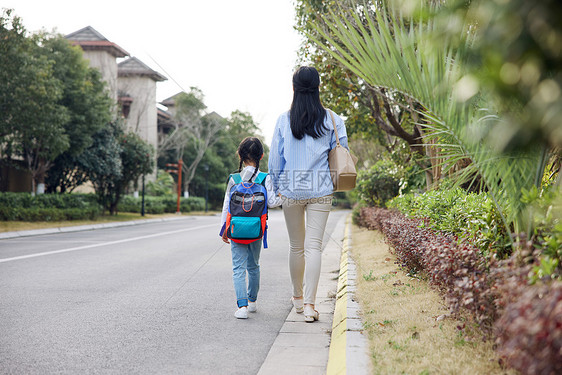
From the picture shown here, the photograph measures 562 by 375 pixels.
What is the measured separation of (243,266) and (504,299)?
8.25 ft

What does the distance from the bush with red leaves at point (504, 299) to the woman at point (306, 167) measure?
3.05 feet

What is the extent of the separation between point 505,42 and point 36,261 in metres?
8.08

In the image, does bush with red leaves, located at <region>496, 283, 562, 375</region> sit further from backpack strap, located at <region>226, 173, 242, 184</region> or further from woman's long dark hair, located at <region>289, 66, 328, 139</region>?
backpack strap, located at <region>226, 173, 242, 184</region>

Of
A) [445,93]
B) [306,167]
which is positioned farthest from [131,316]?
[445,93]

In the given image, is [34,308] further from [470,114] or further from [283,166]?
[470,114]

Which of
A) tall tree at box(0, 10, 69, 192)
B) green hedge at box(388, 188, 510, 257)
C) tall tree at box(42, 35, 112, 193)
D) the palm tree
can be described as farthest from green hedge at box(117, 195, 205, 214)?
the palm tree

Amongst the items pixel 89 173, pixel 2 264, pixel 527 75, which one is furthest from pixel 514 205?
pixel 89 173

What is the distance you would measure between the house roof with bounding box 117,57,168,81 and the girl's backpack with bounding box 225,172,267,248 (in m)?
36.0

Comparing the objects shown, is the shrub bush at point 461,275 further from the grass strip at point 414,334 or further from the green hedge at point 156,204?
the green hedge at point 156,204

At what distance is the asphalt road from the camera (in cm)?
327

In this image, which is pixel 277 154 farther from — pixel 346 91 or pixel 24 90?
pixel 24 90

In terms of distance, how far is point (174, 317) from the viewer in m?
4.50

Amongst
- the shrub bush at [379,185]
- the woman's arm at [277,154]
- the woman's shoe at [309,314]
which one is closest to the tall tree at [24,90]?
the shrub bush at [379,185]

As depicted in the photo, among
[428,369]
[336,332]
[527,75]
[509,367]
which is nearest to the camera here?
[527,75]
